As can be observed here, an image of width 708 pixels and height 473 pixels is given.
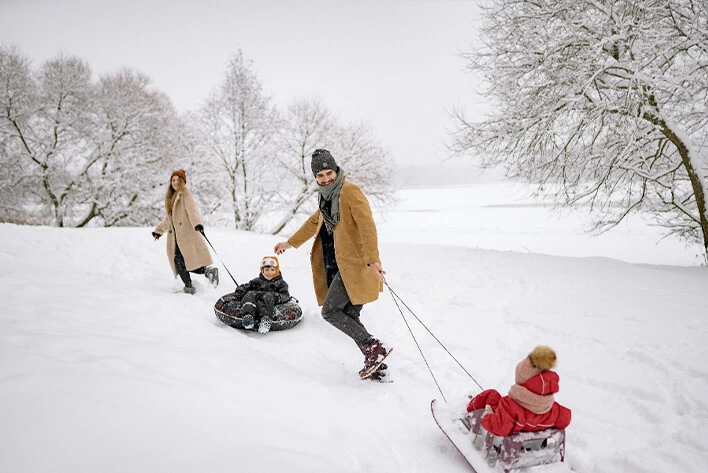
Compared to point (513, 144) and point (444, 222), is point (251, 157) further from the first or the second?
point (444, 222)

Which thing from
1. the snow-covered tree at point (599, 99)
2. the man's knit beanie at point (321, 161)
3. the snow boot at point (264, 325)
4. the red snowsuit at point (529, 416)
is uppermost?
the snow-covered tree at point (599, 99)

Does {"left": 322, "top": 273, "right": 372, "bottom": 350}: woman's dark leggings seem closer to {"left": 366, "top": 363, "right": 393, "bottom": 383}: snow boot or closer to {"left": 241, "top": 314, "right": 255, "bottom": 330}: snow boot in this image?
{"left": 366, "top": 363, "right": 393, "bottom": 383}: snow boot

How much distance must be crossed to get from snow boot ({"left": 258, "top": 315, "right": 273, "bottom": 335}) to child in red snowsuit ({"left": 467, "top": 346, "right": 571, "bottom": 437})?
2.98 m

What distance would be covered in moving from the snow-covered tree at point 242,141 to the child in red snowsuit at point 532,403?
58.1ft

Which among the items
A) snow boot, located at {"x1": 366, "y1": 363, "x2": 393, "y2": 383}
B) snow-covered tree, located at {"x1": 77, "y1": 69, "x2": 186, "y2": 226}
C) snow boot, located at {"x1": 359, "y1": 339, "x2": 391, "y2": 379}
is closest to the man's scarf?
snow boot, located at {"x1": 359, "y1": 339, "x2": 391, "y2": 379}

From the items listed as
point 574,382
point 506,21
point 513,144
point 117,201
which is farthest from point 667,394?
point 117,201

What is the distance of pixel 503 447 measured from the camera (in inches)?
88.3

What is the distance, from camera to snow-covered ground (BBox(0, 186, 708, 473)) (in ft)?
5.57

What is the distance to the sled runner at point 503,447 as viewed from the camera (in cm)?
222

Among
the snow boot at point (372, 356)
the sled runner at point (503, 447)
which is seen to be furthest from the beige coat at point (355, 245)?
the sled runner at point (503, 447)

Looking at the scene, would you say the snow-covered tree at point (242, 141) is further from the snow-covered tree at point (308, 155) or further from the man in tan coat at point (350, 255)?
the man in tan coat at point (350, 255)

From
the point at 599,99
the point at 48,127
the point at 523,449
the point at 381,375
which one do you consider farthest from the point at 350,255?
the point at 48,127

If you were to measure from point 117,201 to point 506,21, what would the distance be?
18.9m

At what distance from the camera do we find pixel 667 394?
310cm
